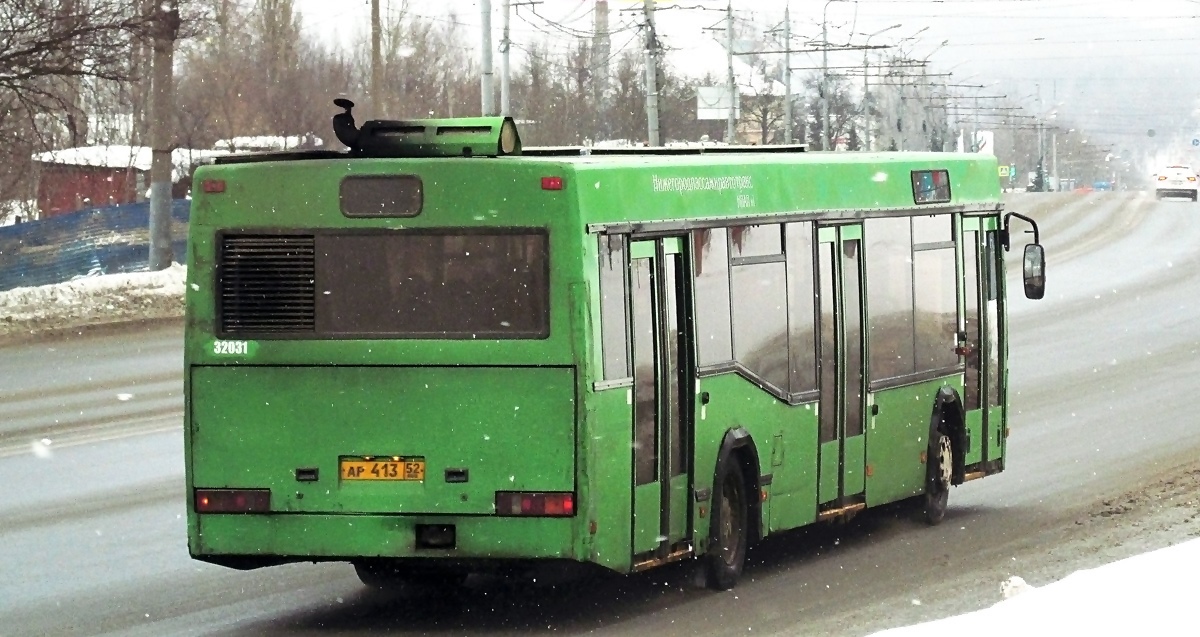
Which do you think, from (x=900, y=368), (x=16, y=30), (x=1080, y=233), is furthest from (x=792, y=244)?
(x=1080, y=233)

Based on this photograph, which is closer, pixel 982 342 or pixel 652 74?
pixel 982 342

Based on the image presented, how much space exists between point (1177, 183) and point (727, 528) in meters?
84.7

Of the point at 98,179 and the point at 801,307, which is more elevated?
the point at 98,179

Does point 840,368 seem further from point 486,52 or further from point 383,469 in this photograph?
point 486,52

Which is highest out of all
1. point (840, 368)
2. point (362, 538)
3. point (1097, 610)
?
point (840, 368)

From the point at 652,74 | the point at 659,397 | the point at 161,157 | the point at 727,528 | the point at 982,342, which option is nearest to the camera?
the point at 659,397

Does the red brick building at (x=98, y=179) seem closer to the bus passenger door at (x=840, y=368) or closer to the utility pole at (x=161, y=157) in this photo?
the utility pole at (x=161, y=157)

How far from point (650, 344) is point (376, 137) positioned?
5.57 feet

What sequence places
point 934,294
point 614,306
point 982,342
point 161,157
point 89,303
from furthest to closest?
point 161,157, point 89,303, point 982,342, point 934,294, point 614,306

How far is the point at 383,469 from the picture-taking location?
31.8ft

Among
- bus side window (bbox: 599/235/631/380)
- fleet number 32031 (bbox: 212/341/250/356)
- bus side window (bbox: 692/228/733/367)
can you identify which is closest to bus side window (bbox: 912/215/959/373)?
bus side window (bbox: 692/228/733/367)

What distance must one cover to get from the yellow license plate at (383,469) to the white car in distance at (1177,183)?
3373 inches

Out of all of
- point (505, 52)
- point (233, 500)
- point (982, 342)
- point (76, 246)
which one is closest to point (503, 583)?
point (233, 500)

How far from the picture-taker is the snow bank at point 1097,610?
25.0 feet
